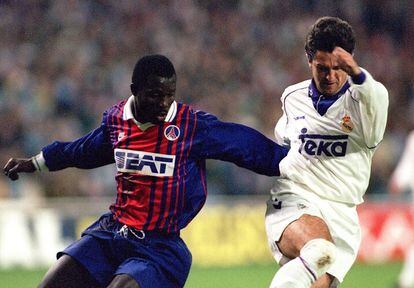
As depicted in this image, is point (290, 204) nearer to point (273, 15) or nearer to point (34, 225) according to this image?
point (34, 225)

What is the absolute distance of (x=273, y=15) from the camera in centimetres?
1773

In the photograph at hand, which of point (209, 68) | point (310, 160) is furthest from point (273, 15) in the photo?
point (310, 160)

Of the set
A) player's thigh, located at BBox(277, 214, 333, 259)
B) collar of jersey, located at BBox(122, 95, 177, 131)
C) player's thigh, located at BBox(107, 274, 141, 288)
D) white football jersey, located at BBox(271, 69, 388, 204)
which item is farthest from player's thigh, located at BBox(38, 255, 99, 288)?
white football jersey, located at BBox(271, 69, 388, 204)

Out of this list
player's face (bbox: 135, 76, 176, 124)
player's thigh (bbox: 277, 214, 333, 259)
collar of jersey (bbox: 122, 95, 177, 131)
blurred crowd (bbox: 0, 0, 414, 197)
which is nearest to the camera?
player's face (bbox: 135, 76, 176, 124)

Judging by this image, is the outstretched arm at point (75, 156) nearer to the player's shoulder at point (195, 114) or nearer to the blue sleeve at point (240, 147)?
the player's shoulder at point (195, 114)

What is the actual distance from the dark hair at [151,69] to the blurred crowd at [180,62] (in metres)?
7.86

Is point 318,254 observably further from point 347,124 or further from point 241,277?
point 241,277

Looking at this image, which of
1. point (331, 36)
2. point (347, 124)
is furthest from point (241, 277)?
point (331, 36)

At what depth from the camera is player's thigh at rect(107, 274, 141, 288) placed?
561 cm

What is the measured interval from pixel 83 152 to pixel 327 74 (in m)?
1.61

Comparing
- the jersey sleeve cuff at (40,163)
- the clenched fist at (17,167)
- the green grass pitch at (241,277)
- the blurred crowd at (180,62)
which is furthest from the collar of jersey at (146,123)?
the blurred crowd at (180,62)

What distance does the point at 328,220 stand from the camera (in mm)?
6277

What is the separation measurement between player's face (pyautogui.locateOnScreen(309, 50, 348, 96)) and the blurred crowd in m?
7.89

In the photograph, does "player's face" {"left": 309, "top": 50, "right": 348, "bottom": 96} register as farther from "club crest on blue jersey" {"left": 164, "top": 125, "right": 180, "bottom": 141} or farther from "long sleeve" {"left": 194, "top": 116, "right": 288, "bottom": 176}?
"club crest on blue jersey" {"left": 164, "top": 125, "right": 180, "bottom": 141}
